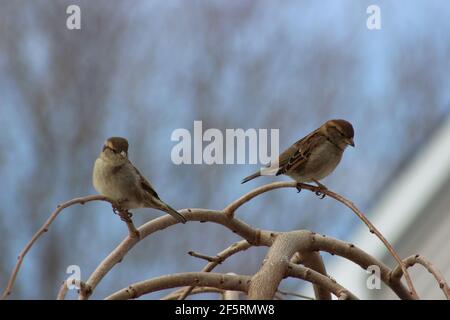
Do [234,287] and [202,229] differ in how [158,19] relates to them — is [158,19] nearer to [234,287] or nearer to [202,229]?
[202,229]

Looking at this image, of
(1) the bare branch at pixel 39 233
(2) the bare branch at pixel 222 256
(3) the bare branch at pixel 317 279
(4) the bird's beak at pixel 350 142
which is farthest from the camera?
(4) the bird's beak at pixel 350 142

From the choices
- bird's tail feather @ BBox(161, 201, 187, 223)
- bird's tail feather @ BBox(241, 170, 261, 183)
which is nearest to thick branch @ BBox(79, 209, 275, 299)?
bird's tail feather @ BBox(161, 201, 187, 223)

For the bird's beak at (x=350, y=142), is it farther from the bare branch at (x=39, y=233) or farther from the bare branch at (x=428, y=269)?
the bare branch at (x=39, y=233)

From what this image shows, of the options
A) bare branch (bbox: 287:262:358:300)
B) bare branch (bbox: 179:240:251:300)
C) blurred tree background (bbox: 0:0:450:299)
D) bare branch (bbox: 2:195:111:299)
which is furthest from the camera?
blurred tree background (bbox: 0:0:450:299)

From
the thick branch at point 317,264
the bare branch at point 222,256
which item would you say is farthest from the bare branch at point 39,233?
the thick branch at point 317,264

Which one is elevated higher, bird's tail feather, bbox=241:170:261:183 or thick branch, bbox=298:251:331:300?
bird's tail feather, bbox=241:170:261:183

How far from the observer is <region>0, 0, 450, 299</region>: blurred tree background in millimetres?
1139

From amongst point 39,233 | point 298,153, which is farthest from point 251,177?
point 39,233

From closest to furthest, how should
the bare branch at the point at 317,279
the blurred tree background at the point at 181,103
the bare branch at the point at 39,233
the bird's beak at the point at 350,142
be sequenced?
the bare branch at the point at 39,233
the bare branch at the point at 317,279
the bird's beak at the point at 350,142
the blurred tree background at the point at 181,103

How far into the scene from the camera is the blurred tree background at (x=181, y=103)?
1139mm

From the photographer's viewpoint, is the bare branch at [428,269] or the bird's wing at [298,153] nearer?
the bare branch at [428,269]

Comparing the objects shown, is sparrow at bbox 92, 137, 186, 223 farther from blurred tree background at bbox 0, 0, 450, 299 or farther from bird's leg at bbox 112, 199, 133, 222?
blurred tree background at bbox 0, 0, 450, 299

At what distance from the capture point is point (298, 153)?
109cm

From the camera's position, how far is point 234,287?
0.77m
